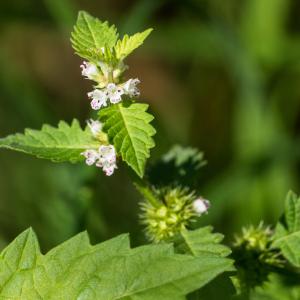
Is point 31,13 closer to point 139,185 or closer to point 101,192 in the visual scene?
point 101,192

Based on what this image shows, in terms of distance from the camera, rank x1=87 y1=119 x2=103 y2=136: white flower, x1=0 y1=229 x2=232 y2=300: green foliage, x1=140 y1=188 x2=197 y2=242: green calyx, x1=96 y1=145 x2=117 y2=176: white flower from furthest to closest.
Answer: x1=140 y1=188 x2=197 y2=242: green calyx
x1=87 y1=119 x2=103 y2=136: white flower
x1=96 y1=145 x2=117 y2=176: white flower
x1=0 y1=229 x2=232 y2=300: green foliage

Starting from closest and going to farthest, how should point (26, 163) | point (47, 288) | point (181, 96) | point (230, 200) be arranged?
point (47, 288), point (230, 200), point (26, 163), point (181, 96)

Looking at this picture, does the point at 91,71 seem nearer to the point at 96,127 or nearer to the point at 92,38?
the point at 92,38

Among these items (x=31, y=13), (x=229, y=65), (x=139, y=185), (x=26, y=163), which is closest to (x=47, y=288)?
(x=139, y=185)


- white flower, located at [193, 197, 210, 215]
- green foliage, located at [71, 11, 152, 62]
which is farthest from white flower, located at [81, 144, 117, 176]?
white flower, located at [193, 197, 210, 215]

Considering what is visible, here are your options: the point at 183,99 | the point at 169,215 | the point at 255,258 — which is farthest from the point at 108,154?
the point at 183,99

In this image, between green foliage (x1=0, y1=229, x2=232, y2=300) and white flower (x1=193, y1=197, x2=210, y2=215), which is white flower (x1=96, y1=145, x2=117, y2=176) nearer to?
green foliage (x1=0, y1=229, x2=232, y2=300)
